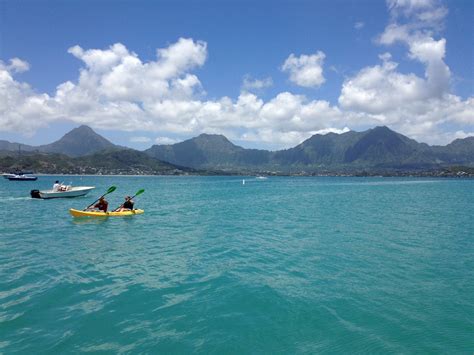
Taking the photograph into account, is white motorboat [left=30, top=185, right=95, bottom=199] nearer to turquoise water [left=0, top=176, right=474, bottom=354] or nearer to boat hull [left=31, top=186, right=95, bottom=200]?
boat hull [left=31, top=186, right=95, bottom=200]

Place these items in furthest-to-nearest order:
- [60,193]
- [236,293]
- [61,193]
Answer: [61,193], [60,193], [236,293]

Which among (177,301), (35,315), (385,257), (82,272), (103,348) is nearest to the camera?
(103,348)

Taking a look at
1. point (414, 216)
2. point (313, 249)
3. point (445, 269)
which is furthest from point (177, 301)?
point (414, 216)

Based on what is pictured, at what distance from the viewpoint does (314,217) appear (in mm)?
50875

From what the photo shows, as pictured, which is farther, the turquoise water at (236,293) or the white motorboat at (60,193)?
the white motorboat at (60,193)

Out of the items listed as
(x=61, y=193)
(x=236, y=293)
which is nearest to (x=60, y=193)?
(x=61, y=193)

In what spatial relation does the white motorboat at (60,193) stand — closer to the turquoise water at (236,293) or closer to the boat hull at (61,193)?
the boat hull at (61,193)

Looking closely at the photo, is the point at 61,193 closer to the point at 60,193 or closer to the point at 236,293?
the point at 60,193

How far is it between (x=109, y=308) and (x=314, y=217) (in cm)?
3912

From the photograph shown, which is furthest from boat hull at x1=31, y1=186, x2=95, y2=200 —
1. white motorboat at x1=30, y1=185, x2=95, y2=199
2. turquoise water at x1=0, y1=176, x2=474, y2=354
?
turquoise water at x1=0, y1=176, x2=474, y2=354

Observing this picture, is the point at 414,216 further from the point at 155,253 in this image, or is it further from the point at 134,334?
the point at 134,334

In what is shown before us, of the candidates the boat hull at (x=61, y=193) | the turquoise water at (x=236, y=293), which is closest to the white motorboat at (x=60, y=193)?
the boat hull at (x=61, y=193)

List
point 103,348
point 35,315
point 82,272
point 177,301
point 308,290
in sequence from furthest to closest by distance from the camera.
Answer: point 82,272 < point 308,290 < point 177,301 < point 35,315 < point 103,348

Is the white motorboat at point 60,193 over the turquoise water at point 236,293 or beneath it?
over
